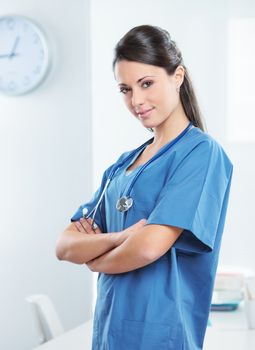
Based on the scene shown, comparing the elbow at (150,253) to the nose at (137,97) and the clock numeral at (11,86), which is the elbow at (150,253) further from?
the clock numeral at (11,86)

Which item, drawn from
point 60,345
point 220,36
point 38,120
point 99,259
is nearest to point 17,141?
point 38,120

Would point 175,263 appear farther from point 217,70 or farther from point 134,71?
point 217,70

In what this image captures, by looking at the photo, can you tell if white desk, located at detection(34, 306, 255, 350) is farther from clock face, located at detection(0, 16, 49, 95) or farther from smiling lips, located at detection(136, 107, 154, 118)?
clock face, located at detection(0, 16, 49, 95)

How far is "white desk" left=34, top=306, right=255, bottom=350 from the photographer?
1.82 m

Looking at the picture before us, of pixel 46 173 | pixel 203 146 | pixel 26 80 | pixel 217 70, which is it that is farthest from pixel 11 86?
pixel 203 146

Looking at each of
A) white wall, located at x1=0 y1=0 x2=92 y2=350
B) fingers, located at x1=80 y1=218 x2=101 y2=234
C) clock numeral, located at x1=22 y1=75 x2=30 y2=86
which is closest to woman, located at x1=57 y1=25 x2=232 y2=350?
fingers, located at x1=80 y1=218 x2=101 y2=234

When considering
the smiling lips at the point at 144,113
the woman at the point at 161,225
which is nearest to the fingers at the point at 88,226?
the woman at the point at 161,225

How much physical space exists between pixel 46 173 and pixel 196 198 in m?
2.02

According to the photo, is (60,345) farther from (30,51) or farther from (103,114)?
(30,51)

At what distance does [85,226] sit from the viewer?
1569 millimetres

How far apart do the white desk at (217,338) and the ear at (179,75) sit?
804 mm

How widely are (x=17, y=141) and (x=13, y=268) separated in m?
0.66

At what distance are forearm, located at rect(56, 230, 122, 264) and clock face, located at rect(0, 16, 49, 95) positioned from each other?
1798mm

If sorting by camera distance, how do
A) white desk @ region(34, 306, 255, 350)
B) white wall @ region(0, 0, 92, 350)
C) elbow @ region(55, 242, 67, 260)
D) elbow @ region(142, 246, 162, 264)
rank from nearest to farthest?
1. elbow @ region(142, 246, 162, 264)
2. elbow @ region(55, 242, 67, 260)
3. white desk @ region(34, 306, 255, 350)
4. white wall @ region(0, 0, 92, 350)
